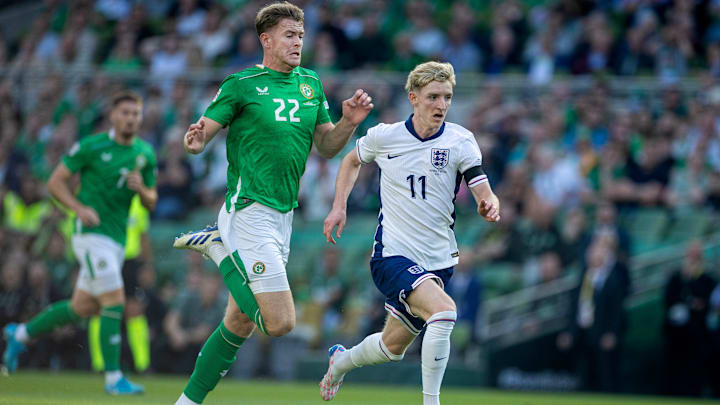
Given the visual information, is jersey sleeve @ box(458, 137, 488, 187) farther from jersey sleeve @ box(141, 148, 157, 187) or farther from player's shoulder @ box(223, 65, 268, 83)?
jersey sleeve @ box(141, 148, 157, 187)

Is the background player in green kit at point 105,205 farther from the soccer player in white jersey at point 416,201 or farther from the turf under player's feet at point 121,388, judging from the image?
the soccer player in white jersey at point 416,201

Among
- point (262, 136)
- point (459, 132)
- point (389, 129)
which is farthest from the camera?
point (389, 129)

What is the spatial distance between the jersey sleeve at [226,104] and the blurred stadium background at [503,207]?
23.5 ft

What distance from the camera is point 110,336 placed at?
32.7 feet

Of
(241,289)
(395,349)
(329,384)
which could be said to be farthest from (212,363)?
(395,349)

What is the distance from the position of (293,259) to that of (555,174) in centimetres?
422

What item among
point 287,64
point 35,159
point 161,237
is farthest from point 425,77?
point 35,159

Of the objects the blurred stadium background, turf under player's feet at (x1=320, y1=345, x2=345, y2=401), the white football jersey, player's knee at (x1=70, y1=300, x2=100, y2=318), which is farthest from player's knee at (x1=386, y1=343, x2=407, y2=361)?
the blurred stadium background

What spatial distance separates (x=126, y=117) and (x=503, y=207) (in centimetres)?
622

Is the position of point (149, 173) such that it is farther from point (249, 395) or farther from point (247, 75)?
point (247, 75)

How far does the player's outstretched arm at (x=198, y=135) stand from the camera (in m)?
6.39

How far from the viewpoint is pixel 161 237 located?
15.1 meters

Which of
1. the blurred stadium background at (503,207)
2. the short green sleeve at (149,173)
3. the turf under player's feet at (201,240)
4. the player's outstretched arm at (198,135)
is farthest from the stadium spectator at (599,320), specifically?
the player's outstretched arm at (198,135)

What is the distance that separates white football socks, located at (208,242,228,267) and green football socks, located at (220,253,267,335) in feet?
0.14
